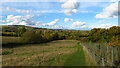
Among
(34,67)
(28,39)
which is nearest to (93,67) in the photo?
(34,67)

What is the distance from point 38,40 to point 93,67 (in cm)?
4865

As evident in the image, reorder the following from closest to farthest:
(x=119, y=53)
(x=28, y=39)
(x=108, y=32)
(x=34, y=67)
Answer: (x=34, y=67) < (x=119, y=53) < (x=28, y=39) < (x=108, y=32)

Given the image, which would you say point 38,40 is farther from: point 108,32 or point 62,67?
point 62,67

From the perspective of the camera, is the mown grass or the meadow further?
the meadow

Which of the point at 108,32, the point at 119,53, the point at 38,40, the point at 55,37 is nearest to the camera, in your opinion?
the point at 119,53

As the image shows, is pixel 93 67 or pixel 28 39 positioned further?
pixel 28 39

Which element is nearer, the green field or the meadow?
the green field

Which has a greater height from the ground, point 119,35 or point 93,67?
point 93,67

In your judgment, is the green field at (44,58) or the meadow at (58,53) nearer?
the green field at (44,58)

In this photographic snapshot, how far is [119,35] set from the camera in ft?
227

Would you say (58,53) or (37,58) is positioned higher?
(37,58)

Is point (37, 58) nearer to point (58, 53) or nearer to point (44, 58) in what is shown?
point (44, 58)

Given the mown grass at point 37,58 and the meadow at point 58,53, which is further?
the meadow at point 58,53

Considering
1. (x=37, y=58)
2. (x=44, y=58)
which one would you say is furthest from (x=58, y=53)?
(x=37, y=58)
